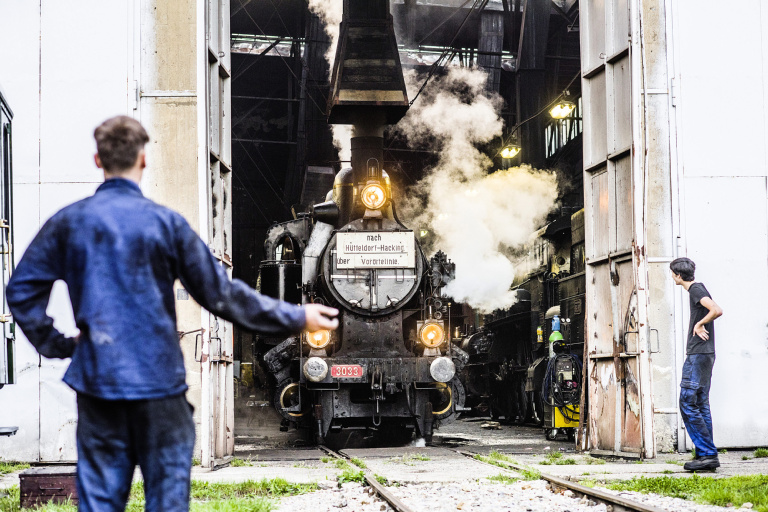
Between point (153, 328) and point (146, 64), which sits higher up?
point (146, 64)

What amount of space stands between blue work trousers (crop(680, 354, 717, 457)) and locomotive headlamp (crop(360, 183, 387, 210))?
5.56m

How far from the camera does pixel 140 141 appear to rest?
9.96 feet

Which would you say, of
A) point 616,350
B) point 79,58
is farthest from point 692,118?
point 79,58

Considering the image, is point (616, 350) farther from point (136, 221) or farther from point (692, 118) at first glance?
point (136, 221)

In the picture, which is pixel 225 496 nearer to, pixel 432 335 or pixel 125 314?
pixel 125 314

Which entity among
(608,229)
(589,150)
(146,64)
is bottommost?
(608,229)

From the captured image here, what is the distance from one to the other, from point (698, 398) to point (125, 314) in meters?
6.26

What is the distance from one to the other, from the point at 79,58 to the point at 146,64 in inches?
27.5

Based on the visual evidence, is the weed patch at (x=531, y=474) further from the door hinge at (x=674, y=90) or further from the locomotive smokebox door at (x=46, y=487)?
the door hinge at (x=674, y=90)

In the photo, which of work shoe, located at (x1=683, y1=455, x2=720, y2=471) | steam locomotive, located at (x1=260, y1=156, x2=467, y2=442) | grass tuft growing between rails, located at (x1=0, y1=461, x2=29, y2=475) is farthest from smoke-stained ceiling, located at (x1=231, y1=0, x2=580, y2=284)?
work shoe, located at (x1=683, y1=455, x2=720, y2=471)

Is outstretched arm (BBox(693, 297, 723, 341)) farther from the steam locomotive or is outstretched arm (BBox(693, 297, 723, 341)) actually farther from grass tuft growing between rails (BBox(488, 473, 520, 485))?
the steam locomotive

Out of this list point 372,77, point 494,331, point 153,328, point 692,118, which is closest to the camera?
point 153,328

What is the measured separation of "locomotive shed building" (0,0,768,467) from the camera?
31.3 ft

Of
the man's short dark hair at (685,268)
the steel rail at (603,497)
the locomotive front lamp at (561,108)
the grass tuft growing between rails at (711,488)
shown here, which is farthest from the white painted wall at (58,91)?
the locomotive front lamp at (561,108)
